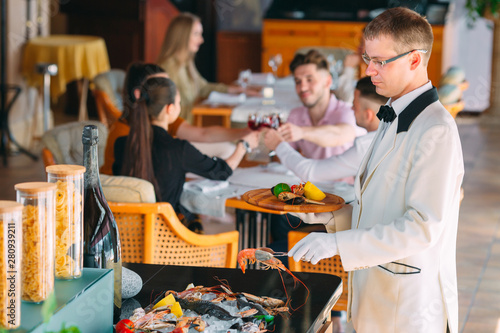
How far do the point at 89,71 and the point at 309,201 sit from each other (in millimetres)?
5781

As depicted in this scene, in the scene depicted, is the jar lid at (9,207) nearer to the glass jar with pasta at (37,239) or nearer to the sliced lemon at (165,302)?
the glass jar with pasta at (37,239)

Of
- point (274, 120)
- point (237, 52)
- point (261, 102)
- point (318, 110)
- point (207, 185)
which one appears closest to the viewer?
point (207, 185)

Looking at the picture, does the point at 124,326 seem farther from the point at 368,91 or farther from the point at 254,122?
the point at 254,122

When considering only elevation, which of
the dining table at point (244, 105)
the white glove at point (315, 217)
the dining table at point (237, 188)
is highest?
the white glove at point (315, 217)

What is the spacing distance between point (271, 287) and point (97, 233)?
37 cm

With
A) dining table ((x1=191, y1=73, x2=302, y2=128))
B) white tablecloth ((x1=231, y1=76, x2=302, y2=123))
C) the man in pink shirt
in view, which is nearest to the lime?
the man in pink shirt

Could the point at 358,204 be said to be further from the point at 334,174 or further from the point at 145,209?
the point at 334,174

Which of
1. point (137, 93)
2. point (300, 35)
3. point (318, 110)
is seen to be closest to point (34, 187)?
point (137, 93)

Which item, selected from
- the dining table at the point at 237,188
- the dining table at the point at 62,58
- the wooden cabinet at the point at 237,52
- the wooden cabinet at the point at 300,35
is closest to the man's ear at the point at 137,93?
the dining table at the point at 237,188

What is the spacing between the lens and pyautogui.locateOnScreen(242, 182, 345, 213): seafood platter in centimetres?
175

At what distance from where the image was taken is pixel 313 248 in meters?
1.54

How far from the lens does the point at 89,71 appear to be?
7230mm

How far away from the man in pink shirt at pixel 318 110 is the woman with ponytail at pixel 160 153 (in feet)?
2.54

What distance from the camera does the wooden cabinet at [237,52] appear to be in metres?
10.0
